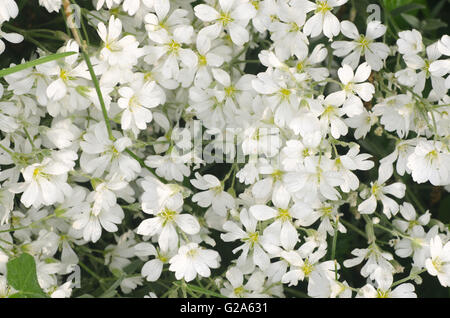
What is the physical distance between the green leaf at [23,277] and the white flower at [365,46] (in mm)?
589

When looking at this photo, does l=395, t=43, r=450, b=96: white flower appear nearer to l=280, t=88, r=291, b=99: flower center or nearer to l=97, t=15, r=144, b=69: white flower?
l=280, t=88, r=291, b=99: flower center

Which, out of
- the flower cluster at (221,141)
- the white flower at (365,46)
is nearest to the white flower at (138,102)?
the flower cluster at (221,141)

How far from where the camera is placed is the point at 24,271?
1.01 meters

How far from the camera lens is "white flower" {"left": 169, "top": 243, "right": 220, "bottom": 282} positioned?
1074mm

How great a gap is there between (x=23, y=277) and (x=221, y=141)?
1.21 ft

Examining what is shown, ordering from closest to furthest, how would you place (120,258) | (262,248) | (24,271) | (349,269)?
1. (24,271)
2. (262,248)
3. (120,258)
4. (349,269)

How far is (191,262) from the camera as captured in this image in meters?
1.09

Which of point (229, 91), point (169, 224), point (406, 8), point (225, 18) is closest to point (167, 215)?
point (169, 224)

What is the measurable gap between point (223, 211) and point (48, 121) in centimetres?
35

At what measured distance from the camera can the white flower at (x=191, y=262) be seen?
107 centimetres

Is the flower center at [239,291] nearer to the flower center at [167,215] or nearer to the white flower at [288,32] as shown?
the flower center at [167,215]

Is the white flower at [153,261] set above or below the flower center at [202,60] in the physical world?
below
